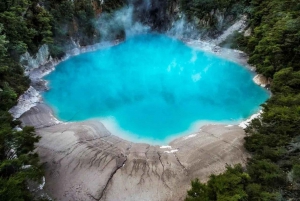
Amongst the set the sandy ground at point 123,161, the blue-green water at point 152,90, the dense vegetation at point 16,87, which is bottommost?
the blue-green water at point 152,90

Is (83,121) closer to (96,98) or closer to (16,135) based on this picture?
(96,98)

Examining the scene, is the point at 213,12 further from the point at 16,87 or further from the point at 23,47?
the point at 16,87

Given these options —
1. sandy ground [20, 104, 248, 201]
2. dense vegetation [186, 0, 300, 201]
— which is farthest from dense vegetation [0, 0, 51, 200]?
dense vegetation [186, 0, 300, 201]

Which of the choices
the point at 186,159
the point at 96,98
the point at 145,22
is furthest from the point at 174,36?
the point at 186,159

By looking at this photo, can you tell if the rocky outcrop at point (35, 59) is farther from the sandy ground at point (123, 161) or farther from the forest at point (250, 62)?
the sandy ground at point (123, 161)

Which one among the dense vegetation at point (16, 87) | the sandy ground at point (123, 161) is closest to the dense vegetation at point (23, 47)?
the dense vegetation at point (16, 87)

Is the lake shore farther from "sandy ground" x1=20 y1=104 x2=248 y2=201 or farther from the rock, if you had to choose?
the rock

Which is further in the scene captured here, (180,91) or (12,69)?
(180,91)
